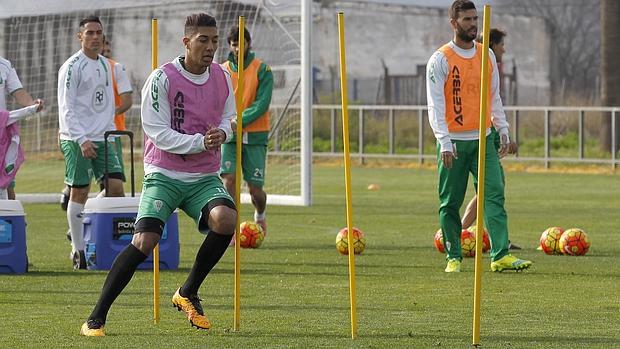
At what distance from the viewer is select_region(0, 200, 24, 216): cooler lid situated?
12812 mm

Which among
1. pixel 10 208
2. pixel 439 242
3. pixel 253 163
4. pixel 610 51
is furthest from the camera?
pixel 610 51

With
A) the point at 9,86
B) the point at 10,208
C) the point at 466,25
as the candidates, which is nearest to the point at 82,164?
the point at 9,86

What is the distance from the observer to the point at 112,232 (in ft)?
42.8

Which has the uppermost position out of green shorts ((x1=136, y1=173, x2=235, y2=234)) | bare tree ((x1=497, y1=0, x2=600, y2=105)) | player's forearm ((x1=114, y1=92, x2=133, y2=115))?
bare tree ((x1=497, y1=0, x2=600, y2=105))

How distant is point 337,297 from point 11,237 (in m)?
3.19

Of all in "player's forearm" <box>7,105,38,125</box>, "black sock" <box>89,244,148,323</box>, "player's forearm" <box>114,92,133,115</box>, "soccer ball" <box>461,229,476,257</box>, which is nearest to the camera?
"black sock" <box>89,244,148,323</box>

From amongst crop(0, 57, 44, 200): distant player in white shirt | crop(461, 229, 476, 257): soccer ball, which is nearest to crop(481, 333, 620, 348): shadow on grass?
crop(461, 229, 476, 257): soccer ball

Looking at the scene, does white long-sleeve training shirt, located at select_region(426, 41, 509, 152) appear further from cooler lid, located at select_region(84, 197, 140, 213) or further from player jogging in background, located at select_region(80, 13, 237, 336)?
player jogging in background, located at select_region(80, 13, 237, 336)

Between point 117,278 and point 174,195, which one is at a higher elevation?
point 174,195

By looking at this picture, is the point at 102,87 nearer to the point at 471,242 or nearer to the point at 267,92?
the point at 267,92

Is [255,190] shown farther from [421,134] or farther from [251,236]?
[421,134]

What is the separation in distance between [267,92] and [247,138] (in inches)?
20.1

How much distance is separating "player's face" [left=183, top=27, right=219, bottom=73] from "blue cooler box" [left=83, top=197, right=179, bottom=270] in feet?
13.0

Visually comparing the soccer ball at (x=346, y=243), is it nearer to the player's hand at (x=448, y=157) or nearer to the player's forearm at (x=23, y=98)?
the player's hand at (x=448, y=157)
